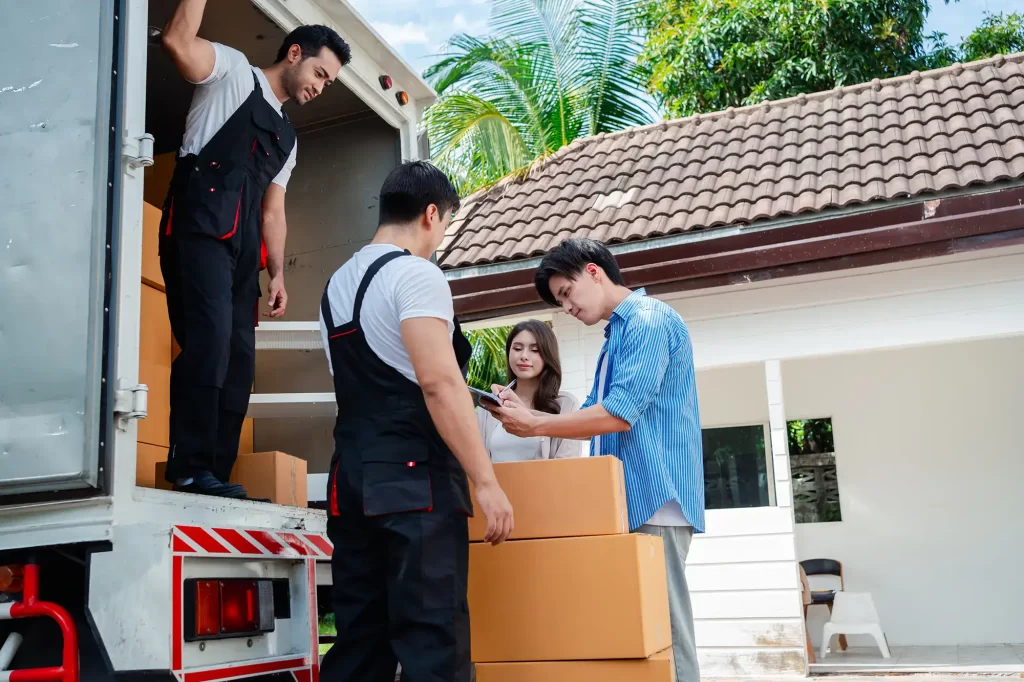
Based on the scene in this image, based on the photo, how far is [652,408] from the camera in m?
3.05

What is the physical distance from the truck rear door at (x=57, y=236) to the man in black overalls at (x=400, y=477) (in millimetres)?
550

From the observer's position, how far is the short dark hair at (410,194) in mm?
2646

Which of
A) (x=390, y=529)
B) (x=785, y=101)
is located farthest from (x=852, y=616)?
(x=390, y=529)

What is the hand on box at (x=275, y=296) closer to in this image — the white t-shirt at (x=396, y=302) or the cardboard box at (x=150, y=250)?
the cardboard box at (x=150, y=250)

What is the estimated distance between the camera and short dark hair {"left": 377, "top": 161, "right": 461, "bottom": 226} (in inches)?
104

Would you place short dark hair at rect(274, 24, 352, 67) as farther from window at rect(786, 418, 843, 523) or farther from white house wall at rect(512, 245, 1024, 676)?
window at rect(786, 418, 843, 523)

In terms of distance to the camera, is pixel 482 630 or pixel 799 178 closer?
pixel 482 630

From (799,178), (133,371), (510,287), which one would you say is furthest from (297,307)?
(799,178)

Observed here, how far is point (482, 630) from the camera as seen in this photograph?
2619 millimetres

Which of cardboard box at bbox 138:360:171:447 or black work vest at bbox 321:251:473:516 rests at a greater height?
cardboard box at bbox 138:360:171:447

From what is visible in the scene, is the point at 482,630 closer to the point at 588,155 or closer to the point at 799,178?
the point at 799,178

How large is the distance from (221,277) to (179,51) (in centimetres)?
69

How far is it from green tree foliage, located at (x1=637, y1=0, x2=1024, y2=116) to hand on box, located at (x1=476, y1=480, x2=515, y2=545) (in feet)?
53.8

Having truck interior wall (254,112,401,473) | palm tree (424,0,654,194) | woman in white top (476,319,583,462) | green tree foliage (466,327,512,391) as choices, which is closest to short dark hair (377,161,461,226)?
truck interior wall (254,112,401,473)
